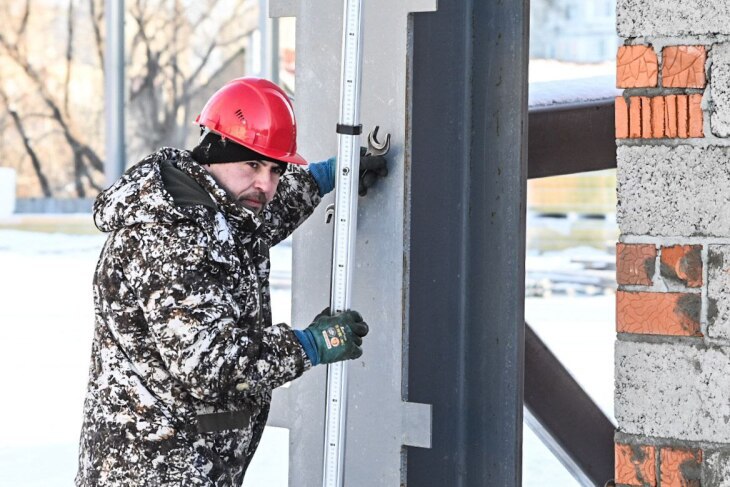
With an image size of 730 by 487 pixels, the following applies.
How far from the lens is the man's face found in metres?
2.23

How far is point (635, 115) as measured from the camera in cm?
198

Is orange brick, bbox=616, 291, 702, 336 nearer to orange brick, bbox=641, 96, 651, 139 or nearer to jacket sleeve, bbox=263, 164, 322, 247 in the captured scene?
orange brick, bbox=641, 96, 651, 139

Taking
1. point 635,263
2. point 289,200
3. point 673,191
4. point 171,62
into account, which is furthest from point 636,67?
point 171,62

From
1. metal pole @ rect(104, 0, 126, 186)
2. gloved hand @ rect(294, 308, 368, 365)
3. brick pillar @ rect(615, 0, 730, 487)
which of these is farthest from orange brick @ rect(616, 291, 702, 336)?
metal pole @ rect(104, 0, 126, 186)

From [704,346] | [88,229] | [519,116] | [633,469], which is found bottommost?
[633,469]

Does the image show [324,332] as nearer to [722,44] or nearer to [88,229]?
[722,44]

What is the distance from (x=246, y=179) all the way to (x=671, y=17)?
915 mm

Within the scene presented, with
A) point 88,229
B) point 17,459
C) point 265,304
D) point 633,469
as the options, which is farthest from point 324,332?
point 88,229

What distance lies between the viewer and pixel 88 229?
15.9 meters

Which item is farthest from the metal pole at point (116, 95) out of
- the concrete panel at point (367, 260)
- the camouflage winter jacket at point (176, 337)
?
the camouflage winter jacket at point (176, 337)

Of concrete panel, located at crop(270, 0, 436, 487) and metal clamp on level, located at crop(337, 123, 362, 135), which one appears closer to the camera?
metal clamp on level, located at crop(337, 123, 362, 135)

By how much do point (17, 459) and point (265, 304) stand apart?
141 inches

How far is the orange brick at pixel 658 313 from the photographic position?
1965 millimetres

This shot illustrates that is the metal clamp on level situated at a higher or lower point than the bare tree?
lower
